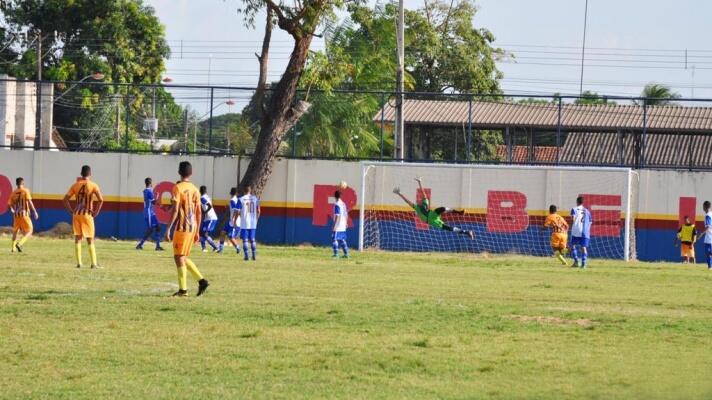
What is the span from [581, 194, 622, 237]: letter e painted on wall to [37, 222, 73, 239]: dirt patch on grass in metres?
17.7

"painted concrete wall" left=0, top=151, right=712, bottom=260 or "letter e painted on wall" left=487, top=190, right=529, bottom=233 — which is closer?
"painted concrete wall" left=0, top=151, right=712, bottom=260

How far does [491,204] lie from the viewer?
139 ft

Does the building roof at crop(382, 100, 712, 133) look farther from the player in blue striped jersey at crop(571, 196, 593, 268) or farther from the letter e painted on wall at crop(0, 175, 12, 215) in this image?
the letter e painted on wall at crop(0, 175, 12, 215)

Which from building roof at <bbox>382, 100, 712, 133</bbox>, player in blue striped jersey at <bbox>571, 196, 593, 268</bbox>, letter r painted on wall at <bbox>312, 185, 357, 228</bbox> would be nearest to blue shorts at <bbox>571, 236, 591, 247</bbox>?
player in blue striped jersey at <bbox>571, 196, 593, 268</bbox>

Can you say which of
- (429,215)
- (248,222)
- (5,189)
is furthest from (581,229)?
(5,189)

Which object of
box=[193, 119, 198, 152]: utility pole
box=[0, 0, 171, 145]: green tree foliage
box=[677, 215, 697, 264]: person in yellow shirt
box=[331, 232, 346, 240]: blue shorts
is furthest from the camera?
box=[0, 0, 171, 145]: green tree foliage

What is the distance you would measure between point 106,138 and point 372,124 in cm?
1163

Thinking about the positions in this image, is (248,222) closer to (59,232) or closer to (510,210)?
(510,210)

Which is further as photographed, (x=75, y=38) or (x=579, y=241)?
(x=75, y=38)

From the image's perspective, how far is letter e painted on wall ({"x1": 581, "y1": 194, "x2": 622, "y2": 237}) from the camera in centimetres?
4134

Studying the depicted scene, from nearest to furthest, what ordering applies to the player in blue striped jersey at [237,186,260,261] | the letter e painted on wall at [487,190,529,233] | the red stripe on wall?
the player in blue striped jersey at [237,186,260,261], the red stripe on wall, the letter e painted on wall at [487,190,529,233]

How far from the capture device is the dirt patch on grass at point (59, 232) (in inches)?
1681

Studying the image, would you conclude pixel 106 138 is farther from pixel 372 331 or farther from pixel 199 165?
pixel 372 331

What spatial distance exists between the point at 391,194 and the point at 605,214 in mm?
7222
